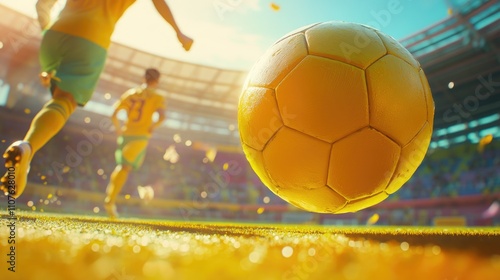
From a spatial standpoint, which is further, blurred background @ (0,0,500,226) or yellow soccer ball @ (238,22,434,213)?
blurred background @ (0,0,500,226)

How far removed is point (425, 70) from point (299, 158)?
17235mm

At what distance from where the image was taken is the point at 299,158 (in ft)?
4.75

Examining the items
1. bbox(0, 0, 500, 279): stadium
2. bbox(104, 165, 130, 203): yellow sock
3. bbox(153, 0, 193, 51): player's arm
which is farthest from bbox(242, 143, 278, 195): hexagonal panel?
bbox(0, 0, 500, 279): stadium

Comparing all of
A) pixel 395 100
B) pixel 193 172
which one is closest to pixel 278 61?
pixel 395 100

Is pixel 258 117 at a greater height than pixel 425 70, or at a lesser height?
greater

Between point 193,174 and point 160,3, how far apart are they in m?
20.1

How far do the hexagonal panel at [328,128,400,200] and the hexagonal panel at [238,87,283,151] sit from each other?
28 centimetres

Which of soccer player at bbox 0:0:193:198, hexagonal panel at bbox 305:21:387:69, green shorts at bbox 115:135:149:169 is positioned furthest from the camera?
green shorts at bbox 115:135:149:169

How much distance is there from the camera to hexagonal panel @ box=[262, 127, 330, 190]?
1426 mm

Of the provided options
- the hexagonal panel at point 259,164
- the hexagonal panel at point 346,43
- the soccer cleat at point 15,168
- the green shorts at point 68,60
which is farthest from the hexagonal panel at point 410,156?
the green shorts at point 68,60

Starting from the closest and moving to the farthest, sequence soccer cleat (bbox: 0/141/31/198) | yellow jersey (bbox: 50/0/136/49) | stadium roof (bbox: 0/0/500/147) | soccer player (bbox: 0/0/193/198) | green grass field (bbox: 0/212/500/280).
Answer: green grass field (bbox: 0/212/500/280) < soccer cleat (bbox: 0/141/31/198) < soccer player (bbox: 0/0/193/198) < yellow jersey (bbox: 50/0/136/49) < stadium roof (bbox: 0/0/500/147)

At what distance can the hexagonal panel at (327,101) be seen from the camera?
1.38 m

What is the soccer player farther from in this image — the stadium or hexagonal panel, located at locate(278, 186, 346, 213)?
the stadium

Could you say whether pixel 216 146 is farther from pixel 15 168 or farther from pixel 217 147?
pixel 15 168
